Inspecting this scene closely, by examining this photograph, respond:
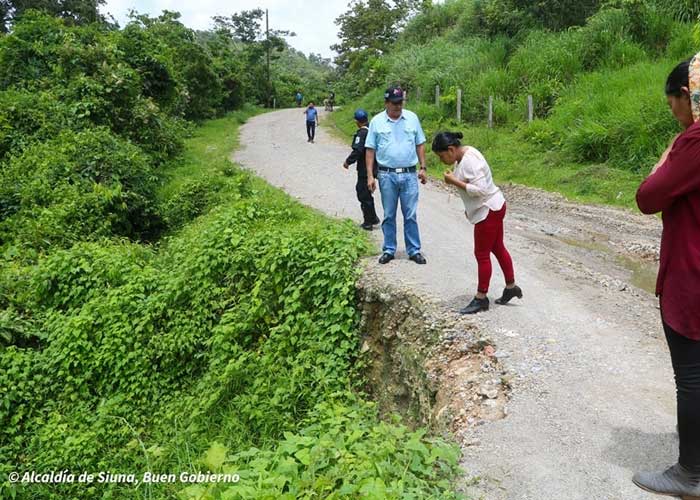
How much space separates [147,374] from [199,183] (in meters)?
5.44

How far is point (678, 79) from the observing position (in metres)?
2.62

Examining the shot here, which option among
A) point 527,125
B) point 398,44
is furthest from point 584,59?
point 398,44

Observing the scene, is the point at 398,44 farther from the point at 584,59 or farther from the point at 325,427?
the point at 325,427

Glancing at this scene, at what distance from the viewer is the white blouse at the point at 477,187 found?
4.62 metres

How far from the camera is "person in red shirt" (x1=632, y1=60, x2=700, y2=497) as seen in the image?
2439 millimetres

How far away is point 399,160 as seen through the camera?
228 inches

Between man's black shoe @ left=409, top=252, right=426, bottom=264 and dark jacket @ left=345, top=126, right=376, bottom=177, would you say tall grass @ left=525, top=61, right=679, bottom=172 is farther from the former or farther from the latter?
man's black shoe @ left=409, top=252, right=426, bottom=264

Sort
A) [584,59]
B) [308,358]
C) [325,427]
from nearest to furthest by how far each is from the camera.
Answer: [325,427]
[308,358]
[584,59]

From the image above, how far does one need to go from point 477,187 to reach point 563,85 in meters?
13.0

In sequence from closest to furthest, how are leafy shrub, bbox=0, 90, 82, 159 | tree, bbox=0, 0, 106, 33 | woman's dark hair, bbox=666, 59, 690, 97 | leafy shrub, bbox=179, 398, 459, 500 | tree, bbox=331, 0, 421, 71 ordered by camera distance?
1. woman's dark hair, bbox=666, 59, 690, 97
2. leafy shrub, bbox=179, 398, 459, 500
3. leafy shrub, bbox=0, 90, 82, 159
4. tree, bbox=0, 0, 106, 33
5. tree, bbox=331, 0, 421, 71

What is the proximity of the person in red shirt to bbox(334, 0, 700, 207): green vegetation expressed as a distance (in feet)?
26.5

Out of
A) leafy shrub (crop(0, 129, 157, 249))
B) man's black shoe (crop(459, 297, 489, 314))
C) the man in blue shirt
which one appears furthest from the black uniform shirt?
leafy shrub (crop(0, 129, 157, 249))

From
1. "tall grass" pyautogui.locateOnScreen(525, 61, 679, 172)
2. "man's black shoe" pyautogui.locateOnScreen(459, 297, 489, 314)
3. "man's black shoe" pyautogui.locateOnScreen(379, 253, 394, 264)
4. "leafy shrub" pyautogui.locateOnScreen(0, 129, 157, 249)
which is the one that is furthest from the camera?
"tall grass" pyautogui.locateOnScreen(525, 61, 679, 172)

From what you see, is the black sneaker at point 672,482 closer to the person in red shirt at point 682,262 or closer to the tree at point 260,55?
the person in red shirt at point 682,262
